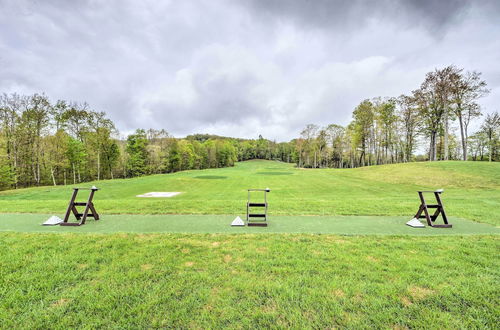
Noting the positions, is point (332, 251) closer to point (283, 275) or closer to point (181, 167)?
point (283, 275)

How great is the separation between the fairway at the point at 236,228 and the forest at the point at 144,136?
931 inches

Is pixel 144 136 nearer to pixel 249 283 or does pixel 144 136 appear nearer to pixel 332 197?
pixel 332 197

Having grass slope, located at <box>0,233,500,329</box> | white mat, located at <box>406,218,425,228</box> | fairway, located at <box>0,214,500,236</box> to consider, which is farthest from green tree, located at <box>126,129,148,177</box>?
white mat, located at <box>406,218,425,228</box>

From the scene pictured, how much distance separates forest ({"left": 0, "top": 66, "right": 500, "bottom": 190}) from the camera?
75.2 feet

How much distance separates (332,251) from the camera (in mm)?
3963

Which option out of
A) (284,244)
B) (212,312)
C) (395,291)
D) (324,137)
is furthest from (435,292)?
(324,137)

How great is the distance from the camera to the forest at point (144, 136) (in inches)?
902

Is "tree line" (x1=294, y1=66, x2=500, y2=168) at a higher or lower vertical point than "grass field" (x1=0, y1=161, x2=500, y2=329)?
higher

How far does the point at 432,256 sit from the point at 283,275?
3158 mm

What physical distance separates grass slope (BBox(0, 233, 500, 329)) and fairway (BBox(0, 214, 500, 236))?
778mm

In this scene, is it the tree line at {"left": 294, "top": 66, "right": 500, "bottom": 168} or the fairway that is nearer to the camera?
the fairway

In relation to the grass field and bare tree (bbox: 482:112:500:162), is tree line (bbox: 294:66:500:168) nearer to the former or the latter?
bare tree (bbox: 482:112:500:162)

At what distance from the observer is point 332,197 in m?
12.9

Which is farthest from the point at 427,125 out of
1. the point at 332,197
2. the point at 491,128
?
the point at 332,197
